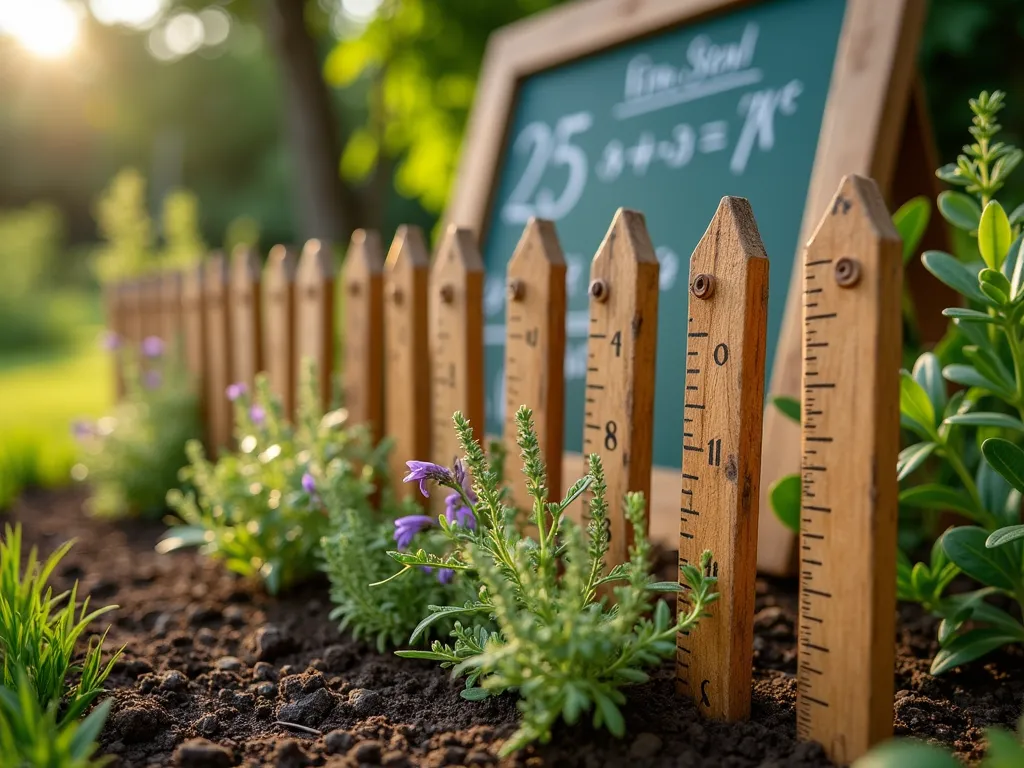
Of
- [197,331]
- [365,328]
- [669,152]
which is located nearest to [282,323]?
[365,328]

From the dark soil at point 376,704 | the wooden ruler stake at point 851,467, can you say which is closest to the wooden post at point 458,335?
the dark soil at point 376,704

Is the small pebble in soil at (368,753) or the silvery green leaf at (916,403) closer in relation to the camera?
the small pebble in soil at (368,753)

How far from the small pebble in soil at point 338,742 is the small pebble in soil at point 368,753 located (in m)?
0.05

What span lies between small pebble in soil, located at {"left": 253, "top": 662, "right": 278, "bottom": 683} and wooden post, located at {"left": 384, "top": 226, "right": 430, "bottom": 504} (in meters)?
0.72

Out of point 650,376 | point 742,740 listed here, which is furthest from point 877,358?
point 742,740

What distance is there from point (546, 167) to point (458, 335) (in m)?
1.34

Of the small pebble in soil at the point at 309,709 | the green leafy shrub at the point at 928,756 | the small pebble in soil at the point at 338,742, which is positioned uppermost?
the green leafy shrub at the point at 928,756

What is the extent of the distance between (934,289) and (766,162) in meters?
0.64

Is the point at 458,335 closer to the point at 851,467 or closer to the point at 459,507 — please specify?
the point at 459,507

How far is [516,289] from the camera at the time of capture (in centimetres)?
211

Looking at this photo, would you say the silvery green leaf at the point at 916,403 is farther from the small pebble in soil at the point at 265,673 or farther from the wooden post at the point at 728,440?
the small pebble in soil at the point at 265,673

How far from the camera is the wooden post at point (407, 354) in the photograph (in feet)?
8.50

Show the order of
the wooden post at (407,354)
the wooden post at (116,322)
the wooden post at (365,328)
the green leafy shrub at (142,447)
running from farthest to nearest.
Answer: the wooden post at (116,322)
the green leafy shrub at (142,447)
the wooden post at (365,328)
the wooden post at (407,354)

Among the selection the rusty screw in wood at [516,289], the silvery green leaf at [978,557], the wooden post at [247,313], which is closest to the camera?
the silvery green leaf at [978,557]
